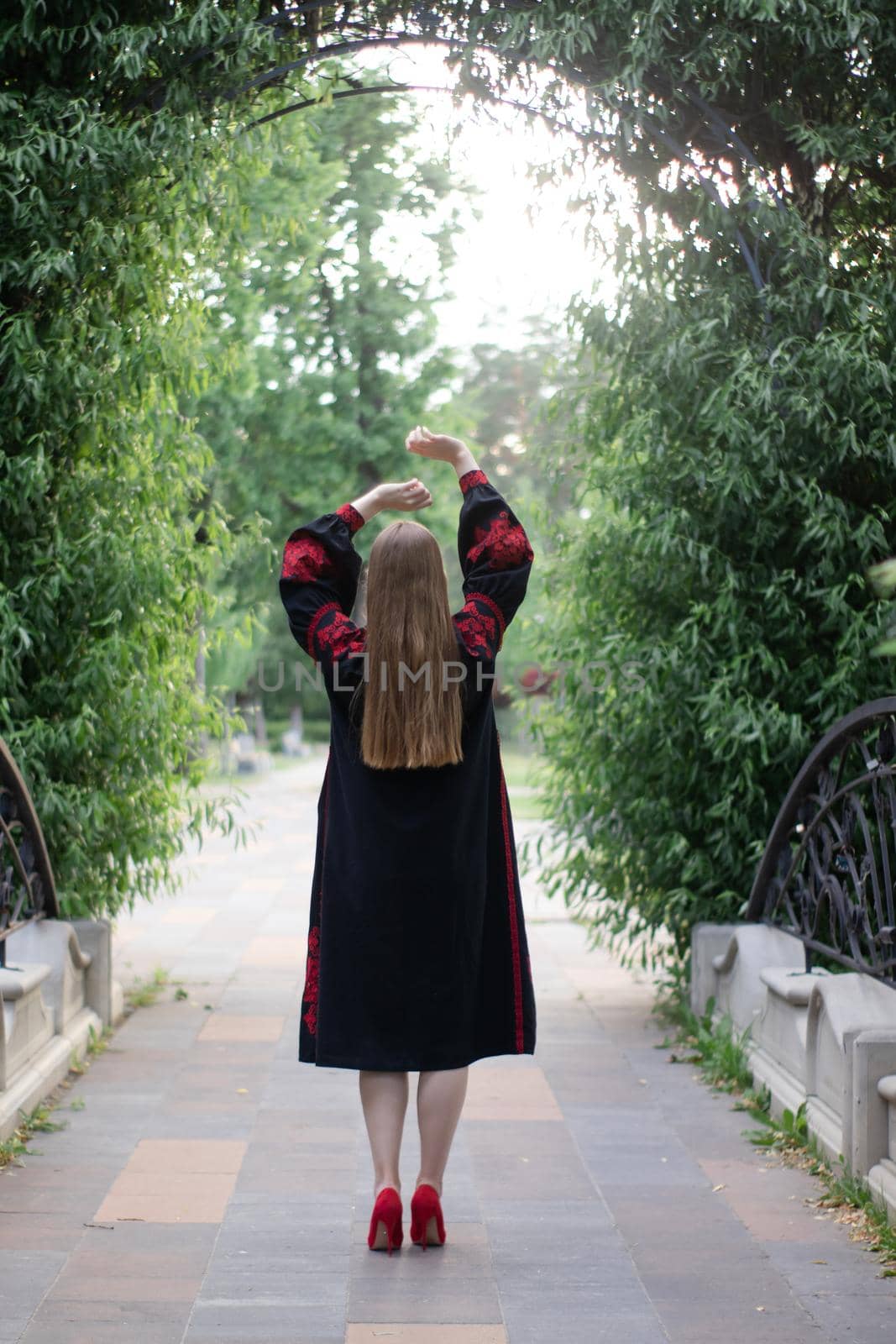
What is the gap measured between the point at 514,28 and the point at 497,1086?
12.6 feet

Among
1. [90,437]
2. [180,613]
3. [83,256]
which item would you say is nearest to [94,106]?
[83,256]

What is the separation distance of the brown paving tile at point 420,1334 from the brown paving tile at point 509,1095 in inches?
71.7

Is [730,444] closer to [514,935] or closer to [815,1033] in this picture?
[815,1033]

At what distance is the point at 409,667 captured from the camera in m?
2.99

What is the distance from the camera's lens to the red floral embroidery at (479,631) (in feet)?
10.2

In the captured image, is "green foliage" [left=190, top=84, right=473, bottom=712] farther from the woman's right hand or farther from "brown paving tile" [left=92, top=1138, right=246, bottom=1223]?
the woman's right hand

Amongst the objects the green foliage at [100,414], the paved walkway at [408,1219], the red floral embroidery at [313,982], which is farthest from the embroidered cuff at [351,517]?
the green foliage at [100,414]

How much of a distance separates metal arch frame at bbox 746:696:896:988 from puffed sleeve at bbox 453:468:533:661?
3.87 feet

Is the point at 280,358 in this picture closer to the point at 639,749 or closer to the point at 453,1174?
the point at 639,749

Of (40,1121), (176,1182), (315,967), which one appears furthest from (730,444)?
(40,1121)

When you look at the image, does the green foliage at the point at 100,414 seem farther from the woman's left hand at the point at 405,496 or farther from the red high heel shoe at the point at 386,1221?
the red high heel shoe at the point at 386,1221

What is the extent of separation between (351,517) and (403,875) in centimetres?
86

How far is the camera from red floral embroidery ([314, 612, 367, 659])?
310cm

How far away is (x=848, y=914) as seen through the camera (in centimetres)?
421
